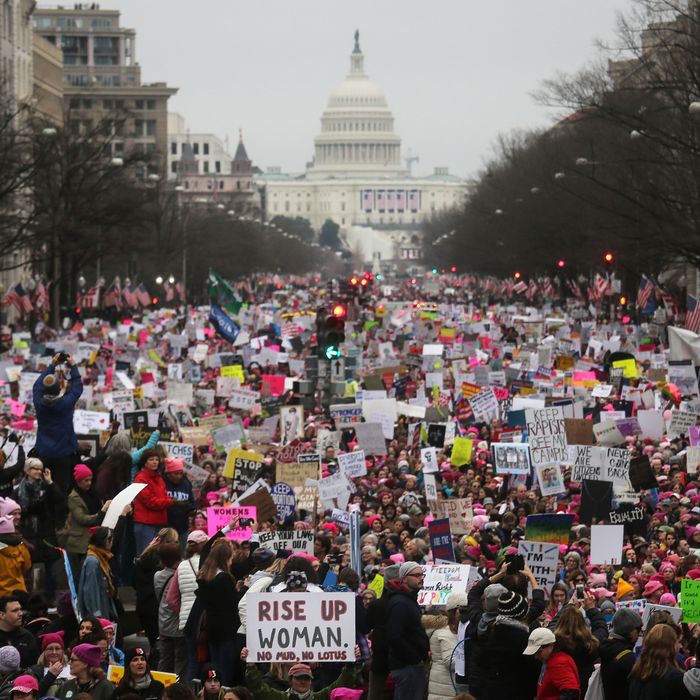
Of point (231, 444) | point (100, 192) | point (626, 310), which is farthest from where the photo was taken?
point (626, 310)

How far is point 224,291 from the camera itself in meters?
56.9

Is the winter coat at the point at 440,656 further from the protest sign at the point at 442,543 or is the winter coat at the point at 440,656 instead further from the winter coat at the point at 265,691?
the protest sign at the point at 442,543

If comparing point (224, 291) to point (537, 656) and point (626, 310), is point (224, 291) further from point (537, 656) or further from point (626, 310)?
point (537, 656)

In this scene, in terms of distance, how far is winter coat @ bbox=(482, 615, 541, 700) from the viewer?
12.2 metres

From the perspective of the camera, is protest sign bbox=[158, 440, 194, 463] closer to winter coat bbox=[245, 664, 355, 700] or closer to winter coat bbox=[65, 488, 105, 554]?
winter coat bbox=[65, 488, 105, 554]

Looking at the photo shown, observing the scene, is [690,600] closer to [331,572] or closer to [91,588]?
[331,572]

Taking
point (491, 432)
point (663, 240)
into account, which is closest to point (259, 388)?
point (491, 432)

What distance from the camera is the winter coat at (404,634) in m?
13.0

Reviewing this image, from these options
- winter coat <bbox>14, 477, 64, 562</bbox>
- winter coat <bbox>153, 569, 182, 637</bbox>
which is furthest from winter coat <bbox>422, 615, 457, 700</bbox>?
winter coat <bbox>14, 477, 64, 562</bbox>

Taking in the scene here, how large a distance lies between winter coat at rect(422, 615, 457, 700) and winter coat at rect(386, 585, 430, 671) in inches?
5.4

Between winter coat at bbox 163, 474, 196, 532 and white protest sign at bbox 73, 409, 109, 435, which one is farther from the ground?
winter coat at bbox 163, 474, 196, 532

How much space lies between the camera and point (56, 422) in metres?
A: 19.0

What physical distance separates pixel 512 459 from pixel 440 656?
9296 mm

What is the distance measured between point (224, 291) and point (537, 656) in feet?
148
